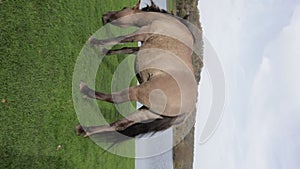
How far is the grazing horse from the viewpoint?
395cm

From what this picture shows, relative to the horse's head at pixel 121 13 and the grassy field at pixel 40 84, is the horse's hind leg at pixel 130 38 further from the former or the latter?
the horse's head at pixel 121 13

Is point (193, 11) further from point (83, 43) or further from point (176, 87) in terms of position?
point (176, 87)

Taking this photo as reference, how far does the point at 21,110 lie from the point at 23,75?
1.28 feet

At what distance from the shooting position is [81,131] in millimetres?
4367

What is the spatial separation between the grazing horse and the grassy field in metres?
0.34

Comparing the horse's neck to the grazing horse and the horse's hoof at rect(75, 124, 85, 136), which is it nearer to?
the grazing horse

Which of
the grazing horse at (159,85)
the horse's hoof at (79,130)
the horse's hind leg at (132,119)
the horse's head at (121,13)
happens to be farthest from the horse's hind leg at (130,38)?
the horse's hoof at (79,130)

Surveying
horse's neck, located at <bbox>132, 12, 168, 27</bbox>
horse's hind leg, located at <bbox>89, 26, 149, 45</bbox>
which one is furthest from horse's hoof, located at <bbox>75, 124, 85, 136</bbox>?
horse's neck, located at <bbox>132, 12, 168, 27</bbox>

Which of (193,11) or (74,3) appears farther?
(193,11)

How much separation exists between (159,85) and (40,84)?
4.60 feet

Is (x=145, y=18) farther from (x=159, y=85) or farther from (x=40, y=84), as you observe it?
(x=40, y=84)

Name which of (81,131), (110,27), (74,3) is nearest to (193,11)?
(110,27)

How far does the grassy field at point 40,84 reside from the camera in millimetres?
3436

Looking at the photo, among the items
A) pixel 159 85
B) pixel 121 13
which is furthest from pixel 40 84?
pixel 121 13
